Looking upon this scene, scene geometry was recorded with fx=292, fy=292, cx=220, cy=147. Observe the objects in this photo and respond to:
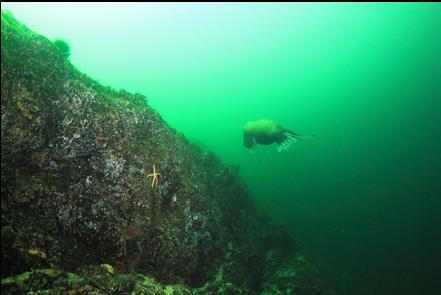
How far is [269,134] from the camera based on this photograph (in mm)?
8633

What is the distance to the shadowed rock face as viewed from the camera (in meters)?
3.77

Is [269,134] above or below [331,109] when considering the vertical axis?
below

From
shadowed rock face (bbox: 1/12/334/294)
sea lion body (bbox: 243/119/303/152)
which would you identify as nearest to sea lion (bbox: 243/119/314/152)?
sea lion body (bbox: 243/119/303/152)

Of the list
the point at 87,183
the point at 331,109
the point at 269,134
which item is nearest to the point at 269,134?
the point at 269,134

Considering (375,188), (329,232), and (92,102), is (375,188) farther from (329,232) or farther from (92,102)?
(92,102)

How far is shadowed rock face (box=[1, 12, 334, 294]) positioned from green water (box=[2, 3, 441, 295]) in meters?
3.11

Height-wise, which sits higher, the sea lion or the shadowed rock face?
the sea lion

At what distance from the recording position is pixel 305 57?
502ft

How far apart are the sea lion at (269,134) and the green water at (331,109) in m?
4.63

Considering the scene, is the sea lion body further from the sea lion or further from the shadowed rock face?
the shadowed rock face

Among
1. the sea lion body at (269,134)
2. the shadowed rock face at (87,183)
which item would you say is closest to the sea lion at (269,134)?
the sea lion body at (269,134)

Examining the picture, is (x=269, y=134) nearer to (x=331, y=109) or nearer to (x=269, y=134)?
(x=269, y=134)

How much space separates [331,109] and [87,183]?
209 feet

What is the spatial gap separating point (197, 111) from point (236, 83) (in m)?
29.1
